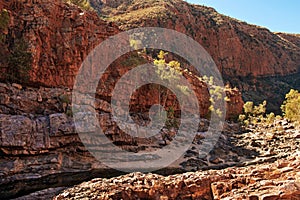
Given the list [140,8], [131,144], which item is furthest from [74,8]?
[140,8]

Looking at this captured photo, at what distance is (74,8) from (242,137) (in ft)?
87.2

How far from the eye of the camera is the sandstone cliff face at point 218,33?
7706 centimetres

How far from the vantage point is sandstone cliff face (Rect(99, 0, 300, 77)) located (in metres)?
77.1

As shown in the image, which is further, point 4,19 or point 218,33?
point 218,33

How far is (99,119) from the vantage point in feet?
82.9

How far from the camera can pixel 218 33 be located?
278 feet

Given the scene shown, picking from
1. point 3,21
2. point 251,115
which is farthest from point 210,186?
point 251,115

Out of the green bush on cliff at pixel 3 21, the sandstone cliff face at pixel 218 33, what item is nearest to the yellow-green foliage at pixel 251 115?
the sandstone cliff face at pixel 218 33

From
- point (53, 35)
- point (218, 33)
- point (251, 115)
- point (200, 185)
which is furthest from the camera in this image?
point (218, 33)

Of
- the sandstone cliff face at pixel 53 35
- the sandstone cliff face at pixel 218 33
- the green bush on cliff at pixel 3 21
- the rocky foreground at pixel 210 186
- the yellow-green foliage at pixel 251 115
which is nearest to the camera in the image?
the rocky foreground at pixel 210 186

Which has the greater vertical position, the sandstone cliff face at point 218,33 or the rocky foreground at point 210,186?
the sandstone cliff face at point 218,33

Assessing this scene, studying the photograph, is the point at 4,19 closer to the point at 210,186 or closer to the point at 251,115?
the point at 210,186

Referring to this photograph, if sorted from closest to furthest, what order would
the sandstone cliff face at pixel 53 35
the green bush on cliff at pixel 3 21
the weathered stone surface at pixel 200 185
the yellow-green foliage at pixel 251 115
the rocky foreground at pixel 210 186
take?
the rocky foreground at pixel 210 186, the weathered stone surface at pixel 200 185, the green bush on cliff at pixel 3 21, the sandstone cliff face at pixel 53 35, the yellow-green foliage at pixel 251 115

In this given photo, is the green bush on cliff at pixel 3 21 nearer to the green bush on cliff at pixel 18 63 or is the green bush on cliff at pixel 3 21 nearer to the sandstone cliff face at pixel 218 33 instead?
the green bush on cliff at pixel 18 63
